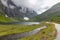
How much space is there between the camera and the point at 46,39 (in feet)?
181
